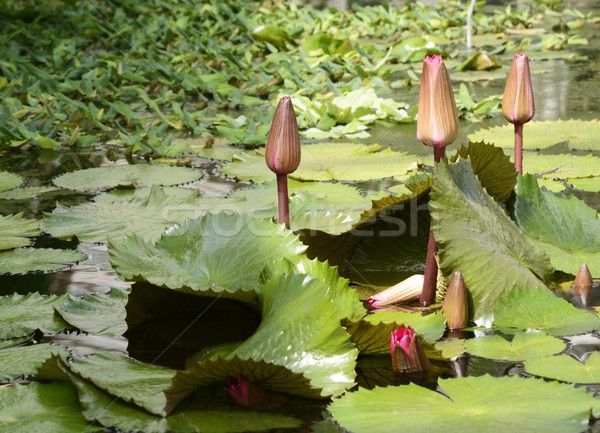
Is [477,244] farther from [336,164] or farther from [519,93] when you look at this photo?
[336,164]

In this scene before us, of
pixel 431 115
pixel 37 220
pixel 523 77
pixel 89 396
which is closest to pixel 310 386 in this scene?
pixel 89 396

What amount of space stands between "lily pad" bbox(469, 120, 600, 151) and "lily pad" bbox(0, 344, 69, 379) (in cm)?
174

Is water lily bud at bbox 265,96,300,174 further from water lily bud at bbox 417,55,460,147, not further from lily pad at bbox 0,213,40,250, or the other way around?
lily pad at bbox 0,213,40,250

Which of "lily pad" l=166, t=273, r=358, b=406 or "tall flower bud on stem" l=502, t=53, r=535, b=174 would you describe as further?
"tall flower bud on stem" l=502, t=53, r=535, b=174

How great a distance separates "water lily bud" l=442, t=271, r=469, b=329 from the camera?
150cm

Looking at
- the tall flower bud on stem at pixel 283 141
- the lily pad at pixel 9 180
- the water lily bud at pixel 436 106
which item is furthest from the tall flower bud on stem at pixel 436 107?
the lily pad at pixel 9 180

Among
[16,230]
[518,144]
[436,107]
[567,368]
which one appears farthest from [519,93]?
[16,230]

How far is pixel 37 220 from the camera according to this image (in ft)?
7.56

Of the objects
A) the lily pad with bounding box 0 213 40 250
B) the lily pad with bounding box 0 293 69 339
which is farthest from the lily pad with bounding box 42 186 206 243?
the lily pad with bounding box 0 293 69 339

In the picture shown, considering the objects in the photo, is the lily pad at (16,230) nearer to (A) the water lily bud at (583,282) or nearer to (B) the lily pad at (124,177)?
(B) the lily pad at (124,177)

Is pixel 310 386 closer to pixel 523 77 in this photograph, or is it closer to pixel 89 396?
pixel 89 396

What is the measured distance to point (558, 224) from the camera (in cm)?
180

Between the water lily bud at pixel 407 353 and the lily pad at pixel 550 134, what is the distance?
161 cm

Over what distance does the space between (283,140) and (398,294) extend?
1.13 feet
